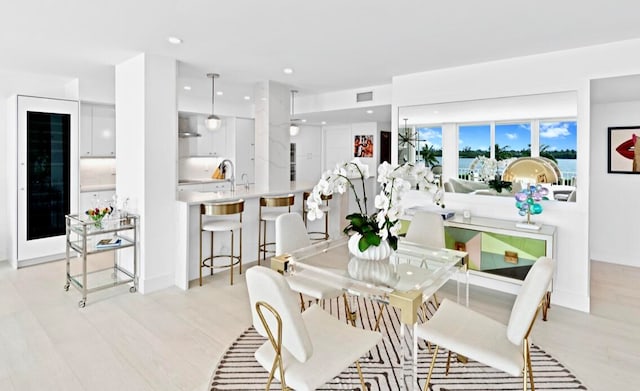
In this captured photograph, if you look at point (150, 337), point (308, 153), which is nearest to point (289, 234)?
point (150, 337)

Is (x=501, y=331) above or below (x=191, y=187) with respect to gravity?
below

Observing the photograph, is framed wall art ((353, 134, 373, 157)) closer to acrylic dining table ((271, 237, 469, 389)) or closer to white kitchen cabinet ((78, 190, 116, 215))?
white kitchen cabinet ((78, 190, 116, 215))

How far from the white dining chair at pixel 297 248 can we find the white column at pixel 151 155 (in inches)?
66.0

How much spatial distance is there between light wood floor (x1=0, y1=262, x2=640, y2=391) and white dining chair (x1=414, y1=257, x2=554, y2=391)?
0.88 metres

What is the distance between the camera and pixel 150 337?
9.94ft

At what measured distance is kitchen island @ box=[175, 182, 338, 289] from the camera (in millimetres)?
4141

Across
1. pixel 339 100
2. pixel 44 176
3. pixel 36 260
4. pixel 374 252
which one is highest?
pixel 339 100

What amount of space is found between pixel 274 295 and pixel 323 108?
5149 millimetres

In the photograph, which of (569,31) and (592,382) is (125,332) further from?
(569,31)

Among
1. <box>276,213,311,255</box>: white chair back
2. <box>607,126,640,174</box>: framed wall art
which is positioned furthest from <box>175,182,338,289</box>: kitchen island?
<box>607,126,640,174</box>: framed wall art

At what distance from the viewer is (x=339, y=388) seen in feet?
7.79

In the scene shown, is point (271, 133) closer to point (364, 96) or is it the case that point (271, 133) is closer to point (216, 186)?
point (364, 96)

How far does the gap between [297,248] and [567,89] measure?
2994 mm

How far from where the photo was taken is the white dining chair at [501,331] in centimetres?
184
